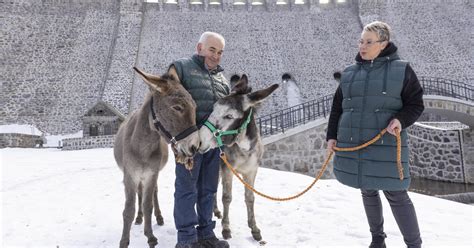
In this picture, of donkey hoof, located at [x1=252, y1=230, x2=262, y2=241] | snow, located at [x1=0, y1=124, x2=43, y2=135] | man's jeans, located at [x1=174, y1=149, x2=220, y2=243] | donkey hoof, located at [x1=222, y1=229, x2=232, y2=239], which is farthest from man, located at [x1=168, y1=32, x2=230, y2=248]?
snow, located at [x1=0, y1=124, x2=43, y2=135]

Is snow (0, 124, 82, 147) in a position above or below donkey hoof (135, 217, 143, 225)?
below

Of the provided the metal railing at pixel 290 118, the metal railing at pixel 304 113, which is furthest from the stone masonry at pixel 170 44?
the metal railing at pixel 290 118

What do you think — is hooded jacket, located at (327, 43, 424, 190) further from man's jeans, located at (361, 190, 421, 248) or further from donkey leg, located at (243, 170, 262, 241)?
donkey leg, located at (243, 170, 262, 241)

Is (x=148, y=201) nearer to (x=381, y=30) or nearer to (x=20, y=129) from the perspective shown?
(x=381, y=30)

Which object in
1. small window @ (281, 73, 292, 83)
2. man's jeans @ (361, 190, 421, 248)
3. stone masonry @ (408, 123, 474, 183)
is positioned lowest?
stone masonry @ (408, 123, 474, 183)

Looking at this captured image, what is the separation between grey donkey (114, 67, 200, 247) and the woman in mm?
1329

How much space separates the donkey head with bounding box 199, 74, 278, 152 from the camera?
7.95 feet

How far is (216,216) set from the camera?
394 cm

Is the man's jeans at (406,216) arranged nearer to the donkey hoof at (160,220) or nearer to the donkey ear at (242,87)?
the donkey ear at (242,87)

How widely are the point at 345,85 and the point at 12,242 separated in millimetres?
3700

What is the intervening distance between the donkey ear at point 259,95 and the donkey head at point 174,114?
0.57m

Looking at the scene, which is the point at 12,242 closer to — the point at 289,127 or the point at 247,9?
the point at 289,127

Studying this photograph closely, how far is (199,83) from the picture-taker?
106 inches

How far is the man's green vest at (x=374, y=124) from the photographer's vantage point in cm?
232
